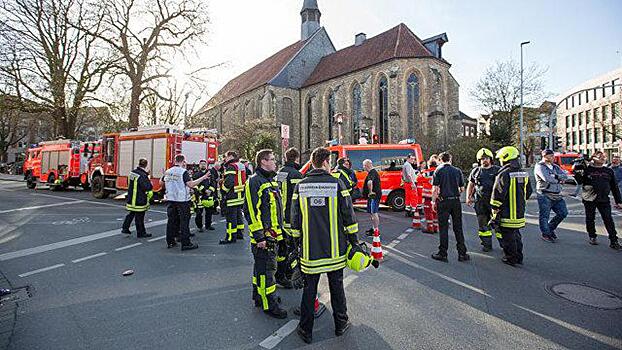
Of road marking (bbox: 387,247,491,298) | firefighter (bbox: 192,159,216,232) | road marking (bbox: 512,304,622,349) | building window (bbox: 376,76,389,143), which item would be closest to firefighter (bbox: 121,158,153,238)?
firefighter (bbox: 192,159,216,232)

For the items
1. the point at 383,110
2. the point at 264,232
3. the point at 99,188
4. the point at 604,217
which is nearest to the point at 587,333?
the point at 264,232

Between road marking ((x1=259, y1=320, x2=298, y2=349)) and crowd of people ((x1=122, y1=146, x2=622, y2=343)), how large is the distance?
0.18 m

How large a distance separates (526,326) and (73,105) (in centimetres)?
2501

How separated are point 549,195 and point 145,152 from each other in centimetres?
A: 1276

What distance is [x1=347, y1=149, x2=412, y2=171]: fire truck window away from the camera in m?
11.0

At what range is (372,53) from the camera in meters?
33.7

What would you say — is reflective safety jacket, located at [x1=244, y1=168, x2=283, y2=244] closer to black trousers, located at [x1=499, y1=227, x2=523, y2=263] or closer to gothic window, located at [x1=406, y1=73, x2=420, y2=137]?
black trousers, located at [x1=499, y1=227, x2=523, y2=263]

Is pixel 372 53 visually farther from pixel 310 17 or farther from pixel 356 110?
pixel 310 17

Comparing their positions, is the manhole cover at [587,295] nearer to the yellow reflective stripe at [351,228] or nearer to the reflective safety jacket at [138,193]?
the yellow reflective stripe at [351,228]

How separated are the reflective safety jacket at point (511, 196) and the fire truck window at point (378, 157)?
567 centimetres

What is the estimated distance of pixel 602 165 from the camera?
21.4ft

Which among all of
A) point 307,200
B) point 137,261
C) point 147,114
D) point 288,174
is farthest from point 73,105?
point 307,200

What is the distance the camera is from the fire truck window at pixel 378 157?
1102cm

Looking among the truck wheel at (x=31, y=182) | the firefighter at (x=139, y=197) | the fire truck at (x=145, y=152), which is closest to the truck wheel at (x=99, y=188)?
the fire truck at (x=145, y=152)
